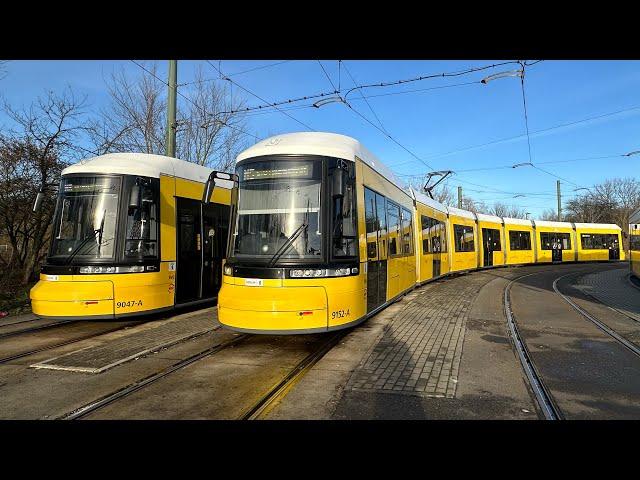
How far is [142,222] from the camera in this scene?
8461 mm

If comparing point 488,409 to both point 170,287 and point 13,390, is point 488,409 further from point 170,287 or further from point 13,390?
point 170,287

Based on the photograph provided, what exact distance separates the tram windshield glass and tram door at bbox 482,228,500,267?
21.8 metres

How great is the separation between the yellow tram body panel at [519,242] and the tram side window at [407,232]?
58.5 feet

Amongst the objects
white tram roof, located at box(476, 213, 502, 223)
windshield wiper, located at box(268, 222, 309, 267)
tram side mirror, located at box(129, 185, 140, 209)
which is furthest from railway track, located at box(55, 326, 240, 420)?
white tram roof, located at box(476, 213, 502, 223)

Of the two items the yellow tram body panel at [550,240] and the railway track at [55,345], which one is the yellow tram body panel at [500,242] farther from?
the railway track at [55,345]

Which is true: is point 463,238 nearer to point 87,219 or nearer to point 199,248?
point 199,248

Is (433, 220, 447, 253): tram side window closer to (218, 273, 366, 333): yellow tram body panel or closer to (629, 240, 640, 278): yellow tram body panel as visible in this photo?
(629, 240, 640, 278): yellow tram body panel

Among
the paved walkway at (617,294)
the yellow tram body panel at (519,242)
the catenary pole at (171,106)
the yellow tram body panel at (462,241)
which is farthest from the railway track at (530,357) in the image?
the yellow tram body panel at (519,242)

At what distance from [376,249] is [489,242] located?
65.3ft

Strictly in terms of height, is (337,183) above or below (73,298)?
above

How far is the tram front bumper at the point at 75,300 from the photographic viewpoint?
7.73m

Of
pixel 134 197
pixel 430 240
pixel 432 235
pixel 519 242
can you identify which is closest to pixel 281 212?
pixel 134 197

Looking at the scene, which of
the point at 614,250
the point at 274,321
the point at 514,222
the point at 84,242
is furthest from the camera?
the point at 614,250
